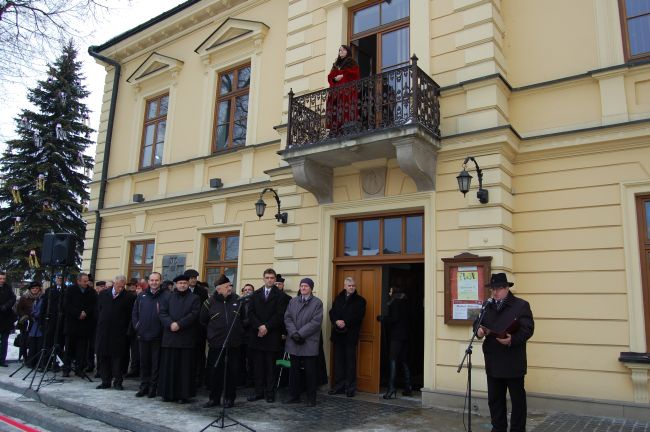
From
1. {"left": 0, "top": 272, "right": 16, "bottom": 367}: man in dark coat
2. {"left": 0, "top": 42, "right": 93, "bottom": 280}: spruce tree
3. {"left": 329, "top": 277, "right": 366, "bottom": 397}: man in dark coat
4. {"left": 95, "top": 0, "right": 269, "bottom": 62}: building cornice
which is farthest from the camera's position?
{"left": 0, "top": 42, "right": 93, "bottom": 280}: spruce tree

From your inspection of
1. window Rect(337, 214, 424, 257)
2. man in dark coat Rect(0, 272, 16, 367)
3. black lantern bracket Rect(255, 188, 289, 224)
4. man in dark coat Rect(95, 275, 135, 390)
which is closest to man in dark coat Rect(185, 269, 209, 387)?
man in dark coat Rect(95, 275, 135, 390)

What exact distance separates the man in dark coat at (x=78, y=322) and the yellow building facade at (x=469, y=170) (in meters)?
2.83

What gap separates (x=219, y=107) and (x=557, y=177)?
25.6 feet

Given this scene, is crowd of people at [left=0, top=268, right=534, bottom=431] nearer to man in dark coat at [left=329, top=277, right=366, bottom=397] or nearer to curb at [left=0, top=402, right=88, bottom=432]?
man in dark coat at [left=329, top=277, right=366, bottom=397]

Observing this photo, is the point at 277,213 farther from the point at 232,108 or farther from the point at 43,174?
the point at 43,174

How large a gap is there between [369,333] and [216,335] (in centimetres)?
259

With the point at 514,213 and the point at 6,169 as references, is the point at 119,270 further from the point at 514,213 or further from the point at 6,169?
the point at 6,169

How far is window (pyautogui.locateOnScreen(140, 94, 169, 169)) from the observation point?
13609mm

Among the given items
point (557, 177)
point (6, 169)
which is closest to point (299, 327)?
point (557, 177)

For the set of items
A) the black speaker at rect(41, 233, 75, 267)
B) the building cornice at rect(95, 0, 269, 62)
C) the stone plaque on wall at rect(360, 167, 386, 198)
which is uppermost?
the building cornice at rect(95, 0, 269, 62)

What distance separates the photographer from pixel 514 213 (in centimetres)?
772

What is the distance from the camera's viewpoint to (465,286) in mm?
7359

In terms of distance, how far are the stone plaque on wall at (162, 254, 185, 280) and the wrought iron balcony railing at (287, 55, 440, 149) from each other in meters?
4.74

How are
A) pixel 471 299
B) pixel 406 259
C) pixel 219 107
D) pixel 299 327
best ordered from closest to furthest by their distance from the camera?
pixel 471 299 → pixel 299 327 → pixel 406 259 → pixel 219 107
